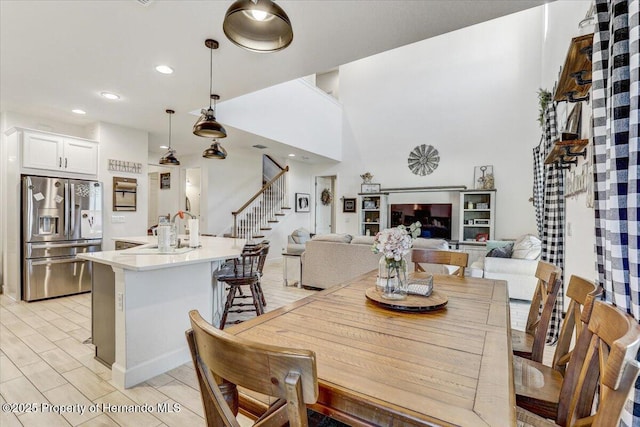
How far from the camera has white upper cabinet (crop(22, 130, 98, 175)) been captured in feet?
13.8

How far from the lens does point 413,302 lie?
1480mm

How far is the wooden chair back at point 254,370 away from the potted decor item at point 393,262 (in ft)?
3.18

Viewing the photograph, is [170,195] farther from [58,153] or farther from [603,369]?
[603,369]

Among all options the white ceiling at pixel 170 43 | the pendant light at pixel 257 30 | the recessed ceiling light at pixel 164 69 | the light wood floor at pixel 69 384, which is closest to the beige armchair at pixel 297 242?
the white ceiling at pixel 170 43

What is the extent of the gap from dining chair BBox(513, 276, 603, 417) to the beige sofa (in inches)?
105

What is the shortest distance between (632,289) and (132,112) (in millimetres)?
5299

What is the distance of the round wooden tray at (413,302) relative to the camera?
1.42 meters

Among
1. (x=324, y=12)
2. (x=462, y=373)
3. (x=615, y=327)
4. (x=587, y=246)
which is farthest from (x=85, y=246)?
(x=587, y=246)

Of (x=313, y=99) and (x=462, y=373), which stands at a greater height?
(x=313, y=99)

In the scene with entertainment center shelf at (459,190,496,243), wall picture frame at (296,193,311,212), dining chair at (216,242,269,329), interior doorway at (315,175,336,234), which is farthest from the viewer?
interior doorway at (315,175,336,234)

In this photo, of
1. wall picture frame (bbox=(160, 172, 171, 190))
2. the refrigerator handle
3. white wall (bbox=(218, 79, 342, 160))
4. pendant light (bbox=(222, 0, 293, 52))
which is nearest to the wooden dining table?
pendant light (bbox=(222, 0, 293, 52))

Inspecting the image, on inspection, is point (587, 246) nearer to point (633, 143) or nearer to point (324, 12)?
point (633, 143)

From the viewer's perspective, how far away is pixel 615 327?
0.80 metres

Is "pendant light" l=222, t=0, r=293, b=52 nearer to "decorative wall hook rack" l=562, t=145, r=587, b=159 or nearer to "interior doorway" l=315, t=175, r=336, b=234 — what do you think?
"decorative wall hook rack" l=562, t=145, r=587, b=159
